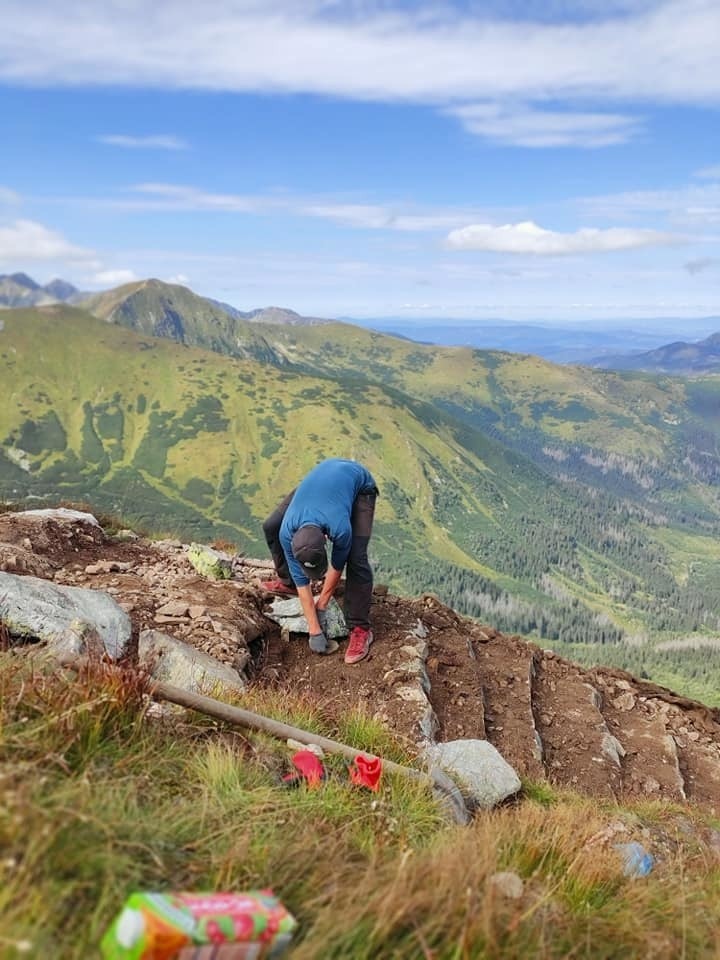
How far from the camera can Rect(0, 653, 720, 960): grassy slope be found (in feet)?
9.66

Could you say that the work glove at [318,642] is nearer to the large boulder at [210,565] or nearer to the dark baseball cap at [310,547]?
the dark baseball cap at [310,547]

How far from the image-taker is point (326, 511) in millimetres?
9305

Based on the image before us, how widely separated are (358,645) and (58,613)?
14.5ft

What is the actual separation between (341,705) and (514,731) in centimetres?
304

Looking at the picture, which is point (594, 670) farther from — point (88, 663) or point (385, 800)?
point (88, 663)

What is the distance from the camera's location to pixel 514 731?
10.1 metres

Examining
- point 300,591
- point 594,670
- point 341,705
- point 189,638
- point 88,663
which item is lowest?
point 594,670

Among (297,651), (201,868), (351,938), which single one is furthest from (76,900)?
(297,651)

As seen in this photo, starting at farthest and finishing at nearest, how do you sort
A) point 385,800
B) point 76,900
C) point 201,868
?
1. point 385,800
2. point 201,868
3. point 76,900

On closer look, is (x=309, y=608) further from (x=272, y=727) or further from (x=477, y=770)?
(x=272, y=727)

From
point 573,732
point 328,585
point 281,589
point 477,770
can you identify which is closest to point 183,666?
point 328,585

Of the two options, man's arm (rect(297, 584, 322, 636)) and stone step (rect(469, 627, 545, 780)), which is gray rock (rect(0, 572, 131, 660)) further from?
stone step (rect(469, 627, 545, 780))

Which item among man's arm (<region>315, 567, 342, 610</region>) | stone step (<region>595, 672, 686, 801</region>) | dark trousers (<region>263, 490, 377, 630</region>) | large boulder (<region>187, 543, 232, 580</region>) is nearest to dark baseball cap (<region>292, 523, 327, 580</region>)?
man's arm (<region>315, 567, 342, 610</region>)

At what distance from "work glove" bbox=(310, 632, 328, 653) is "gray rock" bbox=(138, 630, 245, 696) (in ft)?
5.60
